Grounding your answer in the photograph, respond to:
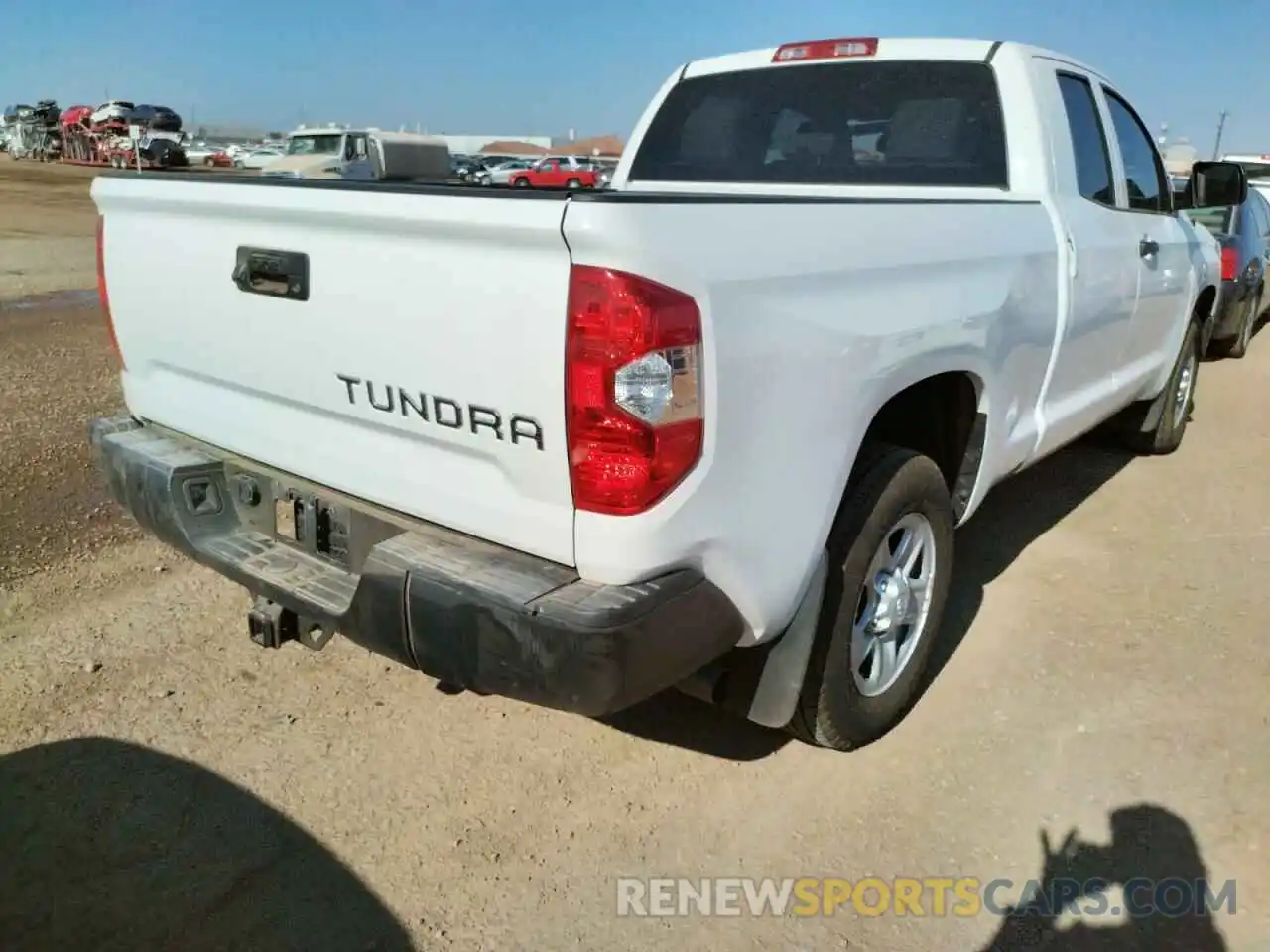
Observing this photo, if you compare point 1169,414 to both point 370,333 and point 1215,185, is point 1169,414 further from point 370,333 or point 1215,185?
point 370,333

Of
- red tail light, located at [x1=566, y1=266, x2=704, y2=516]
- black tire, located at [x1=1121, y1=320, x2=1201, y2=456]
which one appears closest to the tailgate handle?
red tail light, located at [x1=566, y1=266, x2=704, y2=516]

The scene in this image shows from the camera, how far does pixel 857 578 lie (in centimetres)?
263

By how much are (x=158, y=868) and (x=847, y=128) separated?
345 centimetres

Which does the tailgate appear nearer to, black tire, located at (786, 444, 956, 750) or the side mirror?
black tire, located at (786, 444, 956, 750)

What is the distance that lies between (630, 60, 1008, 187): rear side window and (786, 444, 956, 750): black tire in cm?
146

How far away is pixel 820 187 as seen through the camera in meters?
3.87

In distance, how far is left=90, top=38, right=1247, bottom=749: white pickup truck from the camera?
1964mm

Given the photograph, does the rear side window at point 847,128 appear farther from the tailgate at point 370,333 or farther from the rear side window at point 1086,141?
the tailgate at point 370,333

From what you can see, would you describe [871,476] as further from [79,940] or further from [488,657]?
[79,940]

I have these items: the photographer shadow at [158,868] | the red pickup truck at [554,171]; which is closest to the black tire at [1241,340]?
the photographer shadow at [158,868]

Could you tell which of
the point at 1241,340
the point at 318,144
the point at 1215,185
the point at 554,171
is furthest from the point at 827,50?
the point at 554,171

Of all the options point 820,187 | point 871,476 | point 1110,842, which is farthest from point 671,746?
point 820,187

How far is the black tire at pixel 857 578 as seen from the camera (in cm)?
261

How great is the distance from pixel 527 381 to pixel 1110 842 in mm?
2007
